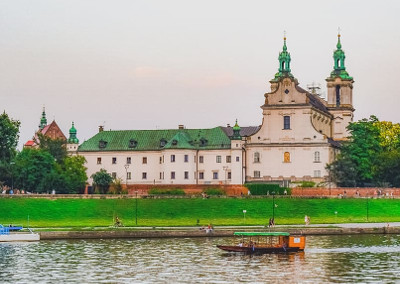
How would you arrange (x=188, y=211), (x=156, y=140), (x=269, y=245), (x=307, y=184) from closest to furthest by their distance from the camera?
(x=269, y=245)
(x=188, y=211)
(x=307, y=184)
(x=156, y=140)

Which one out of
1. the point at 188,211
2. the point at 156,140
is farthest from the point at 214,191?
the point at 156,140

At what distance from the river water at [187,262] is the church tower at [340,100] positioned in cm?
6672

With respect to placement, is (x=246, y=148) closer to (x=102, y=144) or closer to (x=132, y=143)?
(x=132, y=143)

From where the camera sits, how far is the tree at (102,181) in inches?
5108

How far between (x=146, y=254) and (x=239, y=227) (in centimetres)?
2187

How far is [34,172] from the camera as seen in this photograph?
401 ft

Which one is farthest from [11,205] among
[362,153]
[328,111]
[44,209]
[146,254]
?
[328,111]

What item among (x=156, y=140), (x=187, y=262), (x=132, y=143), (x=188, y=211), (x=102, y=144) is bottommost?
(x=187, y=262)

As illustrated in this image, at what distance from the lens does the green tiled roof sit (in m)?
137

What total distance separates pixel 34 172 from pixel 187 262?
61254mm

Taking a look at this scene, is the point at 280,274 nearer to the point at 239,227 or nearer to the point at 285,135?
the point at 239,227

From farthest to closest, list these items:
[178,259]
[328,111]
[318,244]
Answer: [328,111]
[318,244]
[178,259]

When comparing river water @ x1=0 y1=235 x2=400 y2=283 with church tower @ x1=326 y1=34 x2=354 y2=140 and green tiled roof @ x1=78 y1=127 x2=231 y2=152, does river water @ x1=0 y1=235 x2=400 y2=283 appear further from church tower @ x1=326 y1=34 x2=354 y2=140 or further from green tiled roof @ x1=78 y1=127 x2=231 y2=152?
church tower @ x1=326 y1=34 x2=354 y2=140

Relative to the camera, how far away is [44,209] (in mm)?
103250
